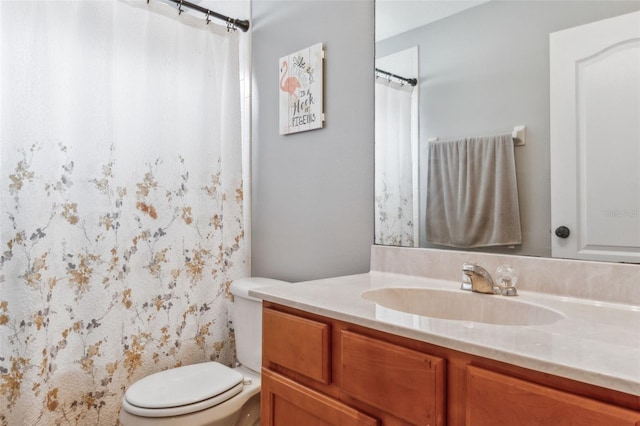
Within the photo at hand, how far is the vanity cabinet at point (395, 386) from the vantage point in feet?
1.97

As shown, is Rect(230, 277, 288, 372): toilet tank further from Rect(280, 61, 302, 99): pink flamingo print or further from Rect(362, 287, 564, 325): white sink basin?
Rect(280, 61, 302, 99): pink flamingo print

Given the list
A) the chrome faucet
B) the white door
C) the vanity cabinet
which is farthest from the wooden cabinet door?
the white door

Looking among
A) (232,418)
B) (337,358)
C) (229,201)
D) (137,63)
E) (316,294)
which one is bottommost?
(232,418)

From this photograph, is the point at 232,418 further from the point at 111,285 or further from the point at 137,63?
the point at 137,63

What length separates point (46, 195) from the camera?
1455 millimetres

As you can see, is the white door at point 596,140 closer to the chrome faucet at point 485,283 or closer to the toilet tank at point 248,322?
the chrome faucet at point 485,283

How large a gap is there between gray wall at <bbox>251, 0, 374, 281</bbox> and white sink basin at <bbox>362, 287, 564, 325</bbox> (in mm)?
372

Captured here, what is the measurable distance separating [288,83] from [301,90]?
0.34ft

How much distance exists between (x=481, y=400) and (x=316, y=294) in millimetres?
504

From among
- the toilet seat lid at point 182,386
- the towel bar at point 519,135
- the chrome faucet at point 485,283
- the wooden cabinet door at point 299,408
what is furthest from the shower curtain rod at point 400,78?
the toilet seat lid at point 182,386

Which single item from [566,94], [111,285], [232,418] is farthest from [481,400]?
[111,285]

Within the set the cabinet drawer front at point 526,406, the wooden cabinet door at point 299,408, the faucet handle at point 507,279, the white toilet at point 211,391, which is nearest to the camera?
the cabinet drawer front at point 526,406

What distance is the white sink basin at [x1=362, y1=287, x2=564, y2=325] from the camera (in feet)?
3.22

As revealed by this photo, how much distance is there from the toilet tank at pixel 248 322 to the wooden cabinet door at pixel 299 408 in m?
0.58
